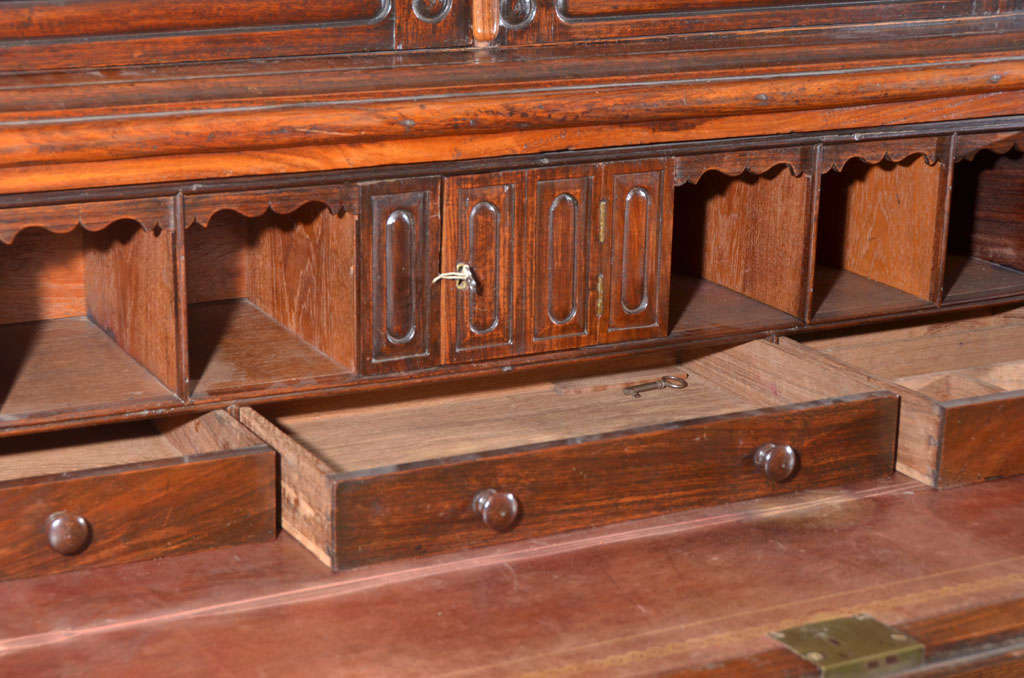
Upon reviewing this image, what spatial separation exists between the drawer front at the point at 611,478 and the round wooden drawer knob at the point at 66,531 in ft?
0.98

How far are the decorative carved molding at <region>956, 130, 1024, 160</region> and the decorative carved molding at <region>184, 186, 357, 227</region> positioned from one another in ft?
3.32

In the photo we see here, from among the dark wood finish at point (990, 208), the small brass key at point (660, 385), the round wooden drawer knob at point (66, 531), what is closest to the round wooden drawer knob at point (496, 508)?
the round wooden drawer knob at point (66, 531)

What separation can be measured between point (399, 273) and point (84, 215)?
42 centimetres

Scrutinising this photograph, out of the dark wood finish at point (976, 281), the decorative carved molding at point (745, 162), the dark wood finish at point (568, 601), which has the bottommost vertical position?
the dark wood finish at point (568, 601)

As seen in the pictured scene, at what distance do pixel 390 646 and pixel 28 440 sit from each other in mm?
768

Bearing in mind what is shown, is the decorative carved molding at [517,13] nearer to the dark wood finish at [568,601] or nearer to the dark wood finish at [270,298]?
the dark wood finish at [270,298]

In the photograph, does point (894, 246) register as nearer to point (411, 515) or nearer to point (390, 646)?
point (411, 515)

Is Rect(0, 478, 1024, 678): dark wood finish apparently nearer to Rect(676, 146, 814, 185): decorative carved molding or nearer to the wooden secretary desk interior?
the wooden secretary desk interior

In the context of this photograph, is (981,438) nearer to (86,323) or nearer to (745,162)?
(745,162)

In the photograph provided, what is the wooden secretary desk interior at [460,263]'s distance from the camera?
165cm

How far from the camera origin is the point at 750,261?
7.40ft

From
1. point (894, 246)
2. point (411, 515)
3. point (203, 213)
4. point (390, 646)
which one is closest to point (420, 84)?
point (203, 213)

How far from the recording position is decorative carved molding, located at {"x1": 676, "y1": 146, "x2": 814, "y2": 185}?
6.44 feet

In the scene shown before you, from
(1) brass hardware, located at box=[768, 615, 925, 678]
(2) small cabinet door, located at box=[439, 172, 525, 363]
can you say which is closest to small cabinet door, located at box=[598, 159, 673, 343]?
(2) small cabinet door, located at box=[439, 172, 525, 363]
